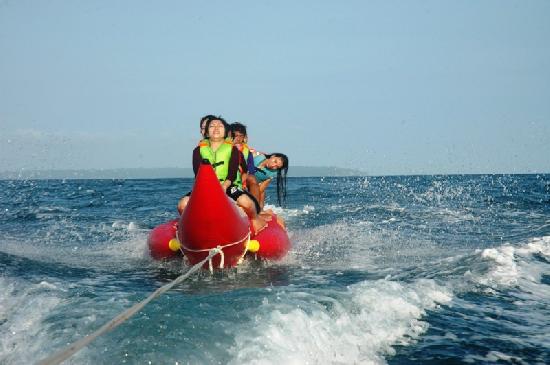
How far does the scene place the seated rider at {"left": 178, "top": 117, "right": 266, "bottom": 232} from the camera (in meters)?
5.74

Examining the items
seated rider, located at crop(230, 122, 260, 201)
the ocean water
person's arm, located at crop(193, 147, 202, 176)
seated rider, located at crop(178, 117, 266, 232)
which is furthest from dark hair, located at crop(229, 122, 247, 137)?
the ocean water

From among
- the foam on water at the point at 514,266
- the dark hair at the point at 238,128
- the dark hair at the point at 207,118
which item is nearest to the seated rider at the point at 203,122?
the dark hair at the point at 207,118

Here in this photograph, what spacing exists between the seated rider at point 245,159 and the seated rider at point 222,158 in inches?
29.8

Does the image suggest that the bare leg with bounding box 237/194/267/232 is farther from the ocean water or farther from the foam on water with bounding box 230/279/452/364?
the foam on water with bounding box 230/279/452/364

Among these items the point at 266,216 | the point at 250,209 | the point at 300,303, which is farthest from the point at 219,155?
the point at 300,303

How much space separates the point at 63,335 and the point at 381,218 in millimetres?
8848

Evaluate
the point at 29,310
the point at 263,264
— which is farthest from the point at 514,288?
the point at 29,310

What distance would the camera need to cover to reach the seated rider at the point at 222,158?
5.74 meters

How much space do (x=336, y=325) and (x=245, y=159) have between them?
375cm

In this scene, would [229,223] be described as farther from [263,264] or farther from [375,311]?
[375,311]

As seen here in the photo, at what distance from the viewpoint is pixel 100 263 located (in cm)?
618

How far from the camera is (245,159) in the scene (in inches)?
266

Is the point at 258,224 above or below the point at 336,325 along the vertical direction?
above

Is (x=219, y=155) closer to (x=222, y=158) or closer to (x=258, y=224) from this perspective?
(x=222, y=158)
